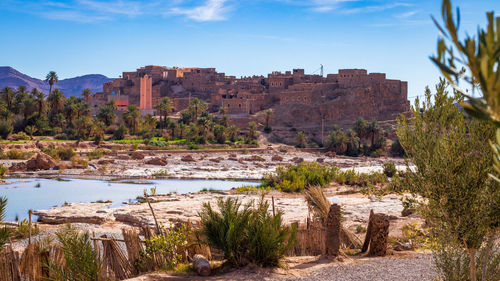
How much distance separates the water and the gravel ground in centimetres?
1264

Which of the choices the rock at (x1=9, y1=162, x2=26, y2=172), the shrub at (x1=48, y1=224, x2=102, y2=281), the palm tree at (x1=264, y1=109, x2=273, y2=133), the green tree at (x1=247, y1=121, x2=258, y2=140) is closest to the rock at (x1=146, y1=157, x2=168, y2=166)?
the rock at (x1=9, y1=162, x2=26, y2=172)

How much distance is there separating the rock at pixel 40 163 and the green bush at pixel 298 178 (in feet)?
46.6

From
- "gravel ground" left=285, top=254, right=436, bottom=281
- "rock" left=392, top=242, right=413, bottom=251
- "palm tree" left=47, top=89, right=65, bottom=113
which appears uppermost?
"palm tree" left=47, top=89, right=65, bottom=113

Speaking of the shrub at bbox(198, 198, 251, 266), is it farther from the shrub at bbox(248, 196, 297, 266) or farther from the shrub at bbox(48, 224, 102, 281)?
the shrub at bbox(48, 224, 102, 281)

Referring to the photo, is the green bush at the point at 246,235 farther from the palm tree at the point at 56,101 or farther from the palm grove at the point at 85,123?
the palm tree at the point at 56,101

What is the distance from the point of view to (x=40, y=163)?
30219mm

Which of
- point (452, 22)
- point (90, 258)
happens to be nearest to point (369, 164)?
point (90, 258)

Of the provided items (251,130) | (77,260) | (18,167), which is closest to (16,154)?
(18,167)

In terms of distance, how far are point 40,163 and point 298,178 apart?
17177mm

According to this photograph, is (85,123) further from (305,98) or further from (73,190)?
(305,98)

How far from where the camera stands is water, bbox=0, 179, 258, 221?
65.0 feet

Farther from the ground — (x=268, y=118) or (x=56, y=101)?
(x=56, y=101)

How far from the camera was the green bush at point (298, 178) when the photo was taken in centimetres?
2269

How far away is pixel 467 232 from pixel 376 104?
65158 mm
